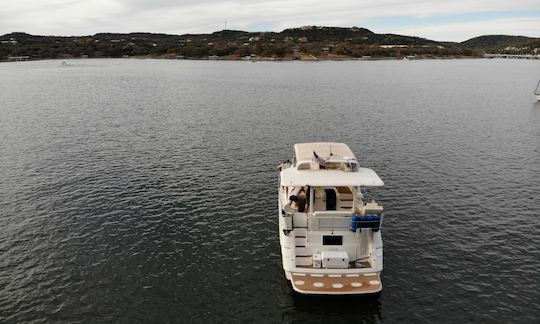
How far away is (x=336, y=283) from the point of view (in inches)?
905

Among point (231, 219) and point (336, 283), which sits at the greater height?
point (336, 283)

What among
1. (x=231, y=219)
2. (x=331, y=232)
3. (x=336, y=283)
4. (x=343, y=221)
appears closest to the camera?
(x=336, y=283)

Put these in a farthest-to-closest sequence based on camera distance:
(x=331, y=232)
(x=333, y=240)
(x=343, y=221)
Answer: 1. (x=333, y=240)
2. (x=331, y=232)
3. (x=343, y=221)

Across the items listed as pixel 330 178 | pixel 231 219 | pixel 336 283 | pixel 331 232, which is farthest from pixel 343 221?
pixel 231 219

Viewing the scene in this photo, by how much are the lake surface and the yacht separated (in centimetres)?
159

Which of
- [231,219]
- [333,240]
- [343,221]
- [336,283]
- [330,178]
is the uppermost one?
[330,178]

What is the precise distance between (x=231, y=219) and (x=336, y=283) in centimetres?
1414

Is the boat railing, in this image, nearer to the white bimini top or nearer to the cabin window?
the cabin window

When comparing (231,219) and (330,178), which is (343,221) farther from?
(231,219)

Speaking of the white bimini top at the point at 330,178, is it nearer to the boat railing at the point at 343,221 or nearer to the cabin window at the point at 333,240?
the boat railing at the point at 343,221

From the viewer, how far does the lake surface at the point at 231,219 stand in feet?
79.0

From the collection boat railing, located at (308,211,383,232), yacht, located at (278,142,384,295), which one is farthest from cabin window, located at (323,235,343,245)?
boat railing, located at (308,211,383,232)

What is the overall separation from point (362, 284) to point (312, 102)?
8477 centimetres

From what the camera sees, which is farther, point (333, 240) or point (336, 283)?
point (333, 240)
